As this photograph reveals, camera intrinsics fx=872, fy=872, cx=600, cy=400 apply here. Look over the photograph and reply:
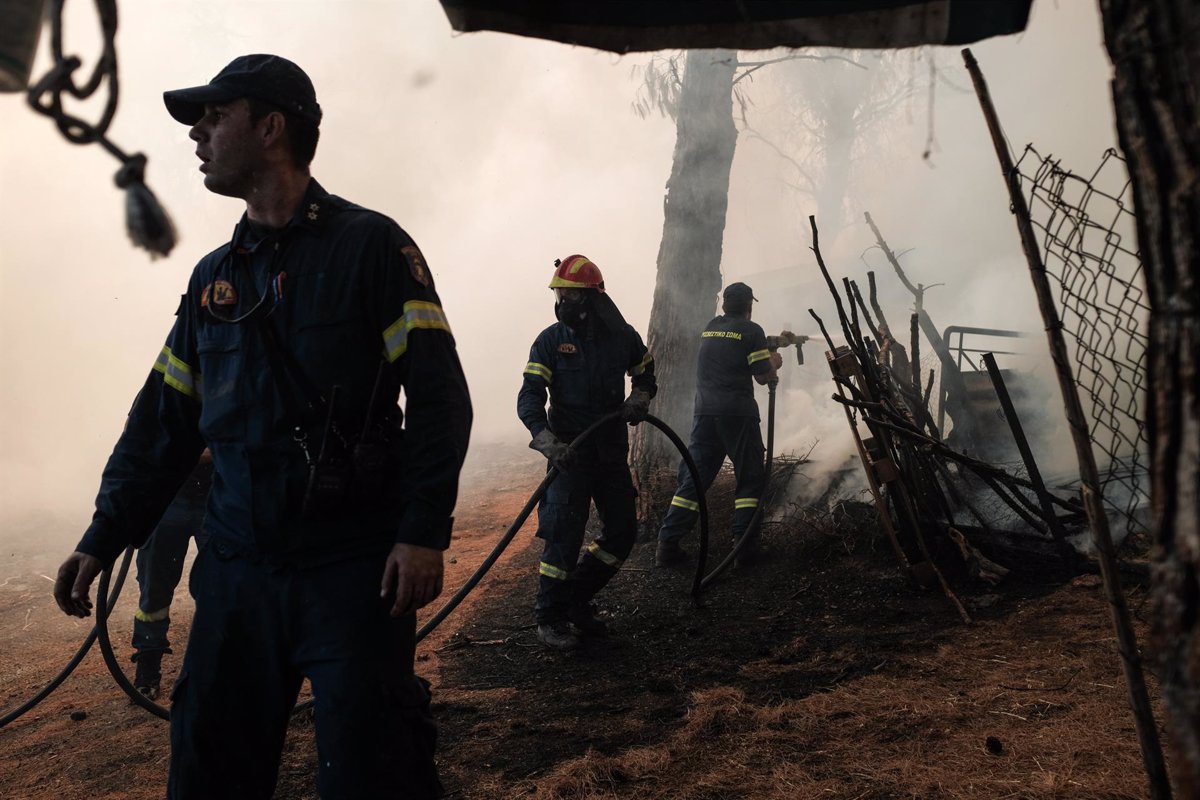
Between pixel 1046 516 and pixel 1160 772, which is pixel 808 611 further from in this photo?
pixel 1160 772

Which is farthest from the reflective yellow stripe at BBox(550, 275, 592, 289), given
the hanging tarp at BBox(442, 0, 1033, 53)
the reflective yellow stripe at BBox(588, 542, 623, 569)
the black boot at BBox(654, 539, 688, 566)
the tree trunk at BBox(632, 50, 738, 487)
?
the tree trunk at BBox(632, 50, 738, 487)

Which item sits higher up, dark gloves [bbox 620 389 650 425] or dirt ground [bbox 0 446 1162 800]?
dark gloves [bbox 620 389 650 425]

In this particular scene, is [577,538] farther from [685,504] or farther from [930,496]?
[930,496]

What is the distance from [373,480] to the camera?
219 centimetres

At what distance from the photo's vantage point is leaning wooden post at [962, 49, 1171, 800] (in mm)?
1916

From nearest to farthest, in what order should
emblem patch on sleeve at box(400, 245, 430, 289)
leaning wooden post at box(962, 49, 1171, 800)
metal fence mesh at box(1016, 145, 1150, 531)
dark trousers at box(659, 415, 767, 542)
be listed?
1. leaning wooden post at box(962, 49, 1171, 800)
2. emblem patch on sleeve at box(400, 245, 430, 289)
3. metal fence mesh at box(1016, 145, 1150, 531)
4. dark trousers at box(659, 415, 767, 542)

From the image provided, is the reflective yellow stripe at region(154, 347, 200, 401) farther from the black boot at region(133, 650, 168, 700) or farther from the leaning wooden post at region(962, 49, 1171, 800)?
the black boot at region(133, 650, 168, 700)

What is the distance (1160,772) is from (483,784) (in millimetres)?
2362

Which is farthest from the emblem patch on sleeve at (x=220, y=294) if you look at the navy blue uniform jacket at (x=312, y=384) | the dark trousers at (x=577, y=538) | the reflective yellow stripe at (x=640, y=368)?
the reflective yellow stripe at (x=640, y=368)

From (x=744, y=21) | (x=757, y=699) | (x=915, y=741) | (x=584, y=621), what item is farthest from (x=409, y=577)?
(x=584, y=621)

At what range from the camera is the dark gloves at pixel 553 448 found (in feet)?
16.7

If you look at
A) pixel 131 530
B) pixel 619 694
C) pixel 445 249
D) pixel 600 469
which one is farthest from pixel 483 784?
pixel 445 249

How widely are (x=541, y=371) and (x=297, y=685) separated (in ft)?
11.6

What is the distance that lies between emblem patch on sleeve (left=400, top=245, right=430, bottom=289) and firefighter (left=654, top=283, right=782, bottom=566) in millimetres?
4872
